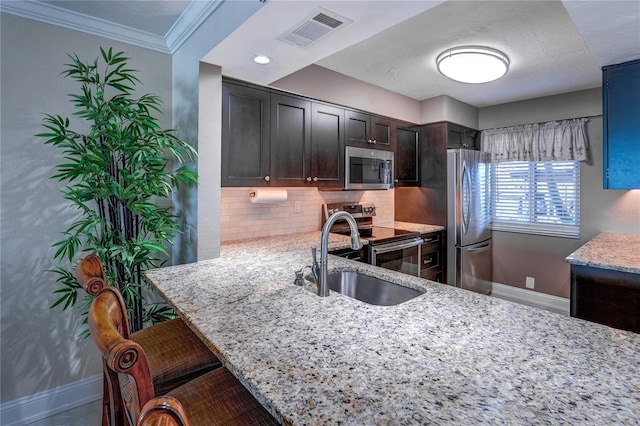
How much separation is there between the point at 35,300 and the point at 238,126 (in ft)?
5.64

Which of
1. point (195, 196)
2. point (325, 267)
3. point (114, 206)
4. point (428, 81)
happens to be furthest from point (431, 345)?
point (428, 81)

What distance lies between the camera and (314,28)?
167 cm

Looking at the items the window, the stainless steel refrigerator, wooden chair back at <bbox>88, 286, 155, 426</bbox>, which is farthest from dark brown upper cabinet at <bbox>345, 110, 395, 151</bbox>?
wooden chair back at <bbox>88, 286, 155, 426</bbox>

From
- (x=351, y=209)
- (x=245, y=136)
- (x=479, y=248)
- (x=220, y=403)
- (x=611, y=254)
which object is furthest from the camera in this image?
(x=479, y=248)

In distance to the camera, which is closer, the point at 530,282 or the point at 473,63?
the point at 473,63

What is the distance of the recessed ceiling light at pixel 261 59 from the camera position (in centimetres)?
200

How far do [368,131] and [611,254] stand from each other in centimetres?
220

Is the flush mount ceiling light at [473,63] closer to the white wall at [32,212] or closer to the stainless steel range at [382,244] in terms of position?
the stainless steel range at [382,244]

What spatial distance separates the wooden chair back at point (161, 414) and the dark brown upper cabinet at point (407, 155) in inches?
134

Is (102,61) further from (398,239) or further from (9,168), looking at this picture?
(398,239)

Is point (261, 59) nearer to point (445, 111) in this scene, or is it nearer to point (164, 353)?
point (164, 353)

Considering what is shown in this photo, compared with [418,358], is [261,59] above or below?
above

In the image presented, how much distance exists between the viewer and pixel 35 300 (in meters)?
2.05

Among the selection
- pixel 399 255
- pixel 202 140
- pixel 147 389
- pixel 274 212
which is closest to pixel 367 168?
pixel 399 255
